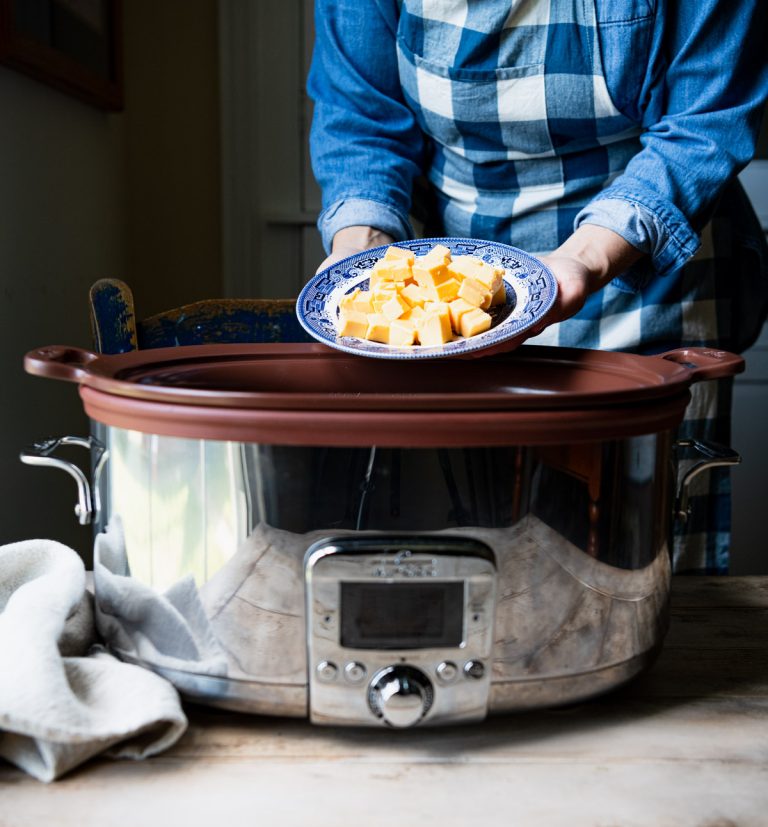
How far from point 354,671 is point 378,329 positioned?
311 mm

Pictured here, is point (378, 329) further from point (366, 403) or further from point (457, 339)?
point (366, 403)

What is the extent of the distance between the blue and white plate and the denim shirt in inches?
5.0

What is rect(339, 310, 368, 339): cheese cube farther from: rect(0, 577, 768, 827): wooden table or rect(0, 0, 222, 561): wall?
rect(0, 0, 222, 561): wall

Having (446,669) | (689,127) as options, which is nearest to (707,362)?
(446,669)

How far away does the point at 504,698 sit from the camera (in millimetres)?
595

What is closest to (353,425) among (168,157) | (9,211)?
(9,211)

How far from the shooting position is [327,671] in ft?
1.88

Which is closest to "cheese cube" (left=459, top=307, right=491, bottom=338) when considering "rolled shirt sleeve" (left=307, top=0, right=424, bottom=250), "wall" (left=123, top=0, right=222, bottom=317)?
"rolled shirt sleeve" (left=307, top=0, right=424, bottom=250)

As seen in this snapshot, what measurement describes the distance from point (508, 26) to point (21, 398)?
33.1 inches

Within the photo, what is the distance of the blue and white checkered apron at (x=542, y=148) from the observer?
1.06 m

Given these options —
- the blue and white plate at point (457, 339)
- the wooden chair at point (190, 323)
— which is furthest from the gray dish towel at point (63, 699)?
the wooden chair at point (190, 323)

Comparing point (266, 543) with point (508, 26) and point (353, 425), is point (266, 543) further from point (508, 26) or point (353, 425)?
point (508, 26)

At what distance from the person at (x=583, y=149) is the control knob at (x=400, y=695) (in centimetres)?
43

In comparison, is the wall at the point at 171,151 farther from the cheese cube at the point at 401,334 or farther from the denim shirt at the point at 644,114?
the cheese cube at the point at 401,334
